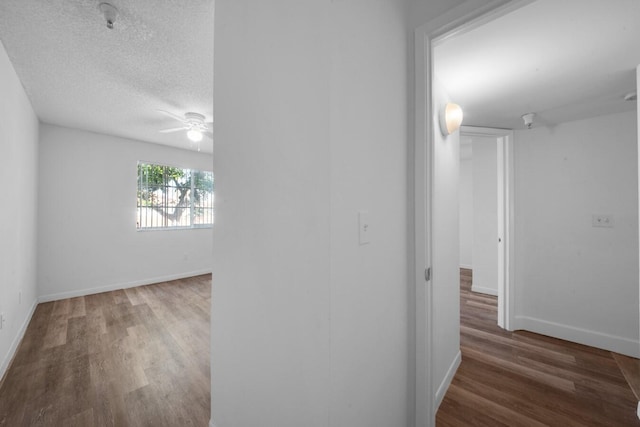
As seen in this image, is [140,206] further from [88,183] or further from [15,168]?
[15,168]

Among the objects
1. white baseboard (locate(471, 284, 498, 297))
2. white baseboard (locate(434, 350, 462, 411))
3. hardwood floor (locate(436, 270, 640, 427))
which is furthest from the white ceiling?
white baseboard (locate(471, 284, 498, 297))

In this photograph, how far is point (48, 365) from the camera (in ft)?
6.81

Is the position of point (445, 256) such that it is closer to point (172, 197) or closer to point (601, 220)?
point (601, 220)

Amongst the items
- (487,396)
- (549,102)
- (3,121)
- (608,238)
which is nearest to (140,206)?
(3,121)

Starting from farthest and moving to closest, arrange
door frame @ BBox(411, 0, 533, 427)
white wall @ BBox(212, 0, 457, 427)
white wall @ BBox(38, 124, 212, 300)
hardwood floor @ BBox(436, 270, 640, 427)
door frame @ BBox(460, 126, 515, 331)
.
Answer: white wall @ BBox(38, 124, 212, 300)
door frame @ BBox(460, 126, 515, 331)
hardwood floor @ BBox(436, 270, 640, 427)
door frame @ BBox(411, 0, 533, 427)
white wall @ BBox(212, 0, 457, 427)

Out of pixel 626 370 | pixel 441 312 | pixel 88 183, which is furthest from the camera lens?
pixel 88 183

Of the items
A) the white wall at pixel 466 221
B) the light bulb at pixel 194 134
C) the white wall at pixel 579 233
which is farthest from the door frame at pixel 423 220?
the white wall at pixel 466 221

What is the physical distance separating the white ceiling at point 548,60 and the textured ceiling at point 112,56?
1618mm

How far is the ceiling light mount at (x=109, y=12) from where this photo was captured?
1455 millimetres

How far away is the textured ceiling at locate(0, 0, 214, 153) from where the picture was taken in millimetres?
1554

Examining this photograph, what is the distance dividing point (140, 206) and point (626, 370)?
6.06 metres

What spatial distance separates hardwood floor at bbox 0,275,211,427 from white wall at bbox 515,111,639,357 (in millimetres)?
3294

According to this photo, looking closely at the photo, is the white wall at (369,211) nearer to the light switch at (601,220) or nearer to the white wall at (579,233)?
the white wall at (579,233)

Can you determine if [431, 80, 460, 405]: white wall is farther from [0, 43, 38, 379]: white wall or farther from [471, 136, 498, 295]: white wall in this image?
[0, 43, 38, 379]: white wall
